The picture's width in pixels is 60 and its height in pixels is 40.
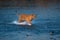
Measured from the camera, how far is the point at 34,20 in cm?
172

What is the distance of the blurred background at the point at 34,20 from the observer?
155 centimetres

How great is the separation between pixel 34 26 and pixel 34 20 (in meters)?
0.09

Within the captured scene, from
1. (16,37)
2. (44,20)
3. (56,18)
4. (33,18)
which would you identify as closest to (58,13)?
(56,18)

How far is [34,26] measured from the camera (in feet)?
5.46

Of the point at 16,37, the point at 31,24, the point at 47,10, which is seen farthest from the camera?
the point at 47,10

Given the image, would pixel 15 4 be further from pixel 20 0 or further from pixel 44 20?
pixel 44 20

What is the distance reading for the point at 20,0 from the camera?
1.87 meters

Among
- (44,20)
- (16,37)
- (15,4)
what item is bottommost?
(16,37)

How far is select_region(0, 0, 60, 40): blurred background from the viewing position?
155cm

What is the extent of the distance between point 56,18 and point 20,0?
21.0 inches

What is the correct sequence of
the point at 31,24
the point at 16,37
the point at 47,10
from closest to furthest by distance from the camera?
the point at 16,37 → the point at 31,24 → the point at 47,10

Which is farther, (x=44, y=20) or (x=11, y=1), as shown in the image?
(x=11, y=1)

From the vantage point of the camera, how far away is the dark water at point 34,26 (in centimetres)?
154

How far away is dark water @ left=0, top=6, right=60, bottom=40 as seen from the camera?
1540 mm
